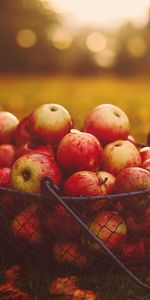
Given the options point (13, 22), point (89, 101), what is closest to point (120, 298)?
point (89, 101)

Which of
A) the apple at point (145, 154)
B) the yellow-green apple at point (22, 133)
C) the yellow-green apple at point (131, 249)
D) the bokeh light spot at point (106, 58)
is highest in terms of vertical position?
the yellow-green apple at point (22, 133)

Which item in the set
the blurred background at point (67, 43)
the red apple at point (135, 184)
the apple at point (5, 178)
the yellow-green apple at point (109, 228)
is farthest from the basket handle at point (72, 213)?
the blurred background at point (67, 43)

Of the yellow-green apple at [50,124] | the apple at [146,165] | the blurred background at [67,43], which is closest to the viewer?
the apple at [146,165]

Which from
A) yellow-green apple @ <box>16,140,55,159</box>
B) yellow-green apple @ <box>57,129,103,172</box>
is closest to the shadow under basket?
yellow-green apple @ <box>57,129,103,172</box>

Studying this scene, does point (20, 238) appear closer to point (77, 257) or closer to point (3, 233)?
point (3, 233)

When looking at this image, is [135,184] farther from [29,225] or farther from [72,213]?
[29,225]

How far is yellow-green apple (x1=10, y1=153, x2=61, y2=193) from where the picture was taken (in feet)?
7.75

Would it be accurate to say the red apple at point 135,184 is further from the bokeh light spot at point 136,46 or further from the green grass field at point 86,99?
the bokeh light spot at point 136,46

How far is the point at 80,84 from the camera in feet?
36.4

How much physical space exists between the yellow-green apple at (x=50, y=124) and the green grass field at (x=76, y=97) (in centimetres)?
192

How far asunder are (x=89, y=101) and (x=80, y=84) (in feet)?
11.4

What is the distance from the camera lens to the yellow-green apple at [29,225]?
2.30m

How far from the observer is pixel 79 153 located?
2.46 meters

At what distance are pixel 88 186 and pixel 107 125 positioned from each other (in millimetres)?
606
